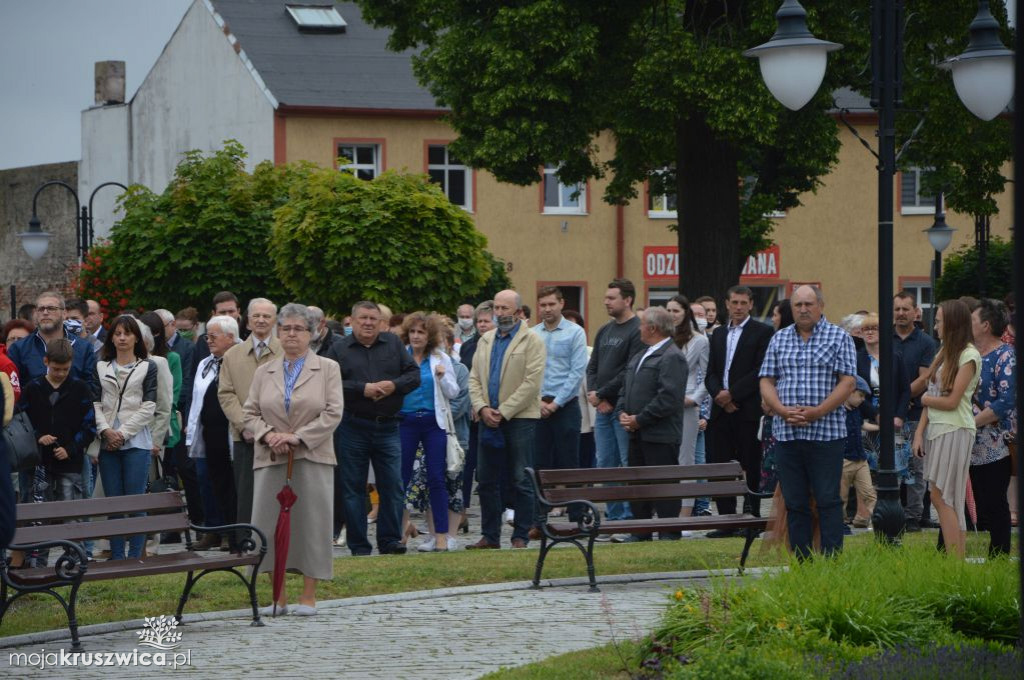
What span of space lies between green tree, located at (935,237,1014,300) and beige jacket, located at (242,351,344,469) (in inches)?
1018

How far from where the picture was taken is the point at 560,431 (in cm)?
1430

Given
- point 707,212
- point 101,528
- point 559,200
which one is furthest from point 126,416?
point 559,200

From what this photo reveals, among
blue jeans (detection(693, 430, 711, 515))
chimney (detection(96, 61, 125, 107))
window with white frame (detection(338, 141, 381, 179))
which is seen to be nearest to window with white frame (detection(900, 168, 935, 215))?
window with white frame (detection(338, 141, 381, 179))

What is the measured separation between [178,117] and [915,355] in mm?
33840

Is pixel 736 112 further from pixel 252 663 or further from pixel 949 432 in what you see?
pixel 252 663

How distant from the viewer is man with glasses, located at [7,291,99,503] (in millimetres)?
12484

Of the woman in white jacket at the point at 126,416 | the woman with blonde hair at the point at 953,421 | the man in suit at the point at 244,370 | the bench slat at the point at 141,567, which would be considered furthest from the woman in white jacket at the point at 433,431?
the woman with blonde hair at the point at 953,421

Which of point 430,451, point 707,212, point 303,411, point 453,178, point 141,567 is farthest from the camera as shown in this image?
point 453,178

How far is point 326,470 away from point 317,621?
1.03 metres

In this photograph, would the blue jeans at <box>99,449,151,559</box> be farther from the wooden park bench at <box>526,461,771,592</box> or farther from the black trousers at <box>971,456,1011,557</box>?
the black trousers at <box>971,456,1011,557</box>

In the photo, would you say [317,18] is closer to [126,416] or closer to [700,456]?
[700,456]

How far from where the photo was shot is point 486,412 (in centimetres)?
1358

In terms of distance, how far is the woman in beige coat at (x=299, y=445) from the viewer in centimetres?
1037

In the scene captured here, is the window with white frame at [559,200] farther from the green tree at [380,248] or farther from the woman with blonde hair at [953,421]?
the woman with blonde hair at [953,421]
